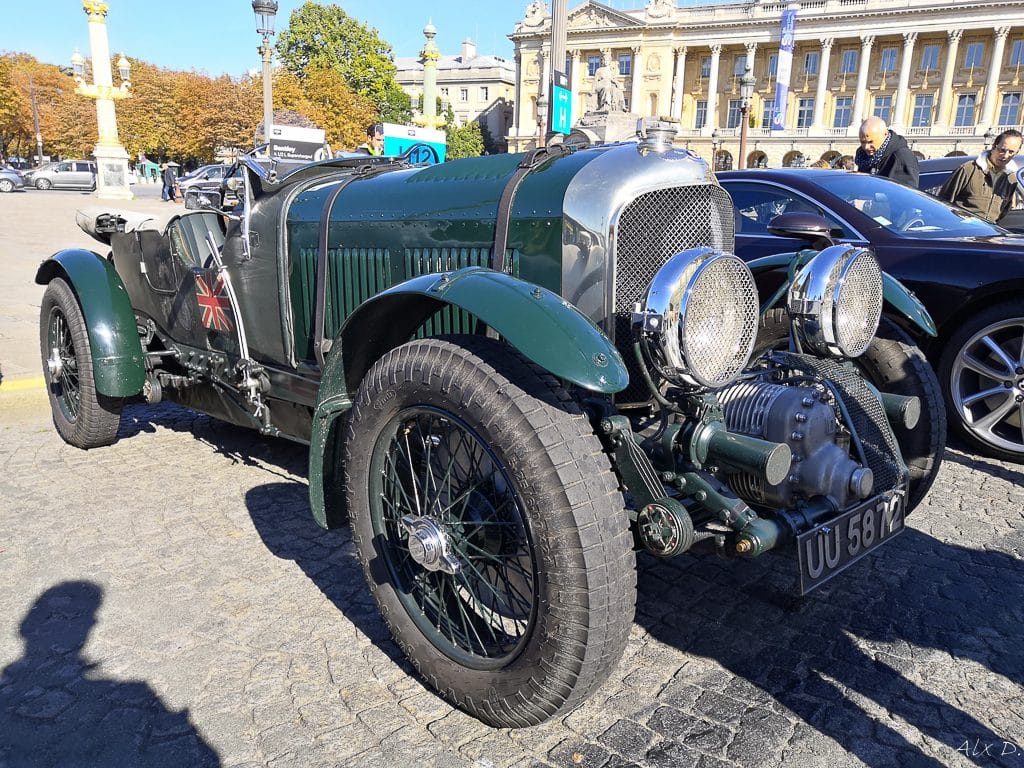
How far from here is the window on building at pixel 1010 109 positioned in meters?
58.0

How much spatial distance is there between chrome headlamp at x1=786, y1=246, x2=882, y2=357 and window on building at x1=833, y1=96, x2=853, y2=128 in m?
72.3

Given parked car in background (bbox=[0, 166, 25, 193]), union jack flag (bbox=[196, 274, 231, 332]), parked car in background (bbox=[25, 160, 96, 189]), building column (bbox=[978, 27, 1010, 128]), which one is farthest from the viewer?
building column (bbox=[978, 27, 1010, 128])

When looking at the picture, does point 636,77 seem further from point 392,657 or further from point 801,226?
point 392,657

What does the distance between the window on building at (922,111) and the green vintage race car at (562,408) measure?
2831 inches

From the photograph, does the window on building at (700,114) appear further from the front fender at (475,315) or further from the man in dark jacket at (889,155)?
the front fender at (475,315)

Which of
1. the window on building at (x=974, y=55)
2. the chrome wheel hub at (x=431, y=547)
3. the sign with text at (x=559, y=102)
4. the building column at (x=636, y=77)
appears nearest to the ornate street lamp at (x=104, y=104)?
the sign with text at (x=559, y=102)

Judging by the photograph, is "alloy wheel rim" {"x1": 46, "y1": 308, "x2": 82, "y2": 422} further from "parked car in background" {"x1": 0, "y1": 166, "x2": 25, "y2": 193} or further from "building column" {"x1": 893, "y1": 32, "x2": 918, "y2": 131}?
"building column" {"x1": 893, "y1": 32, "x2": 918, "y2": 131}

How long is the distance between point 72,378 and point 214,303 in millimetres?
1499

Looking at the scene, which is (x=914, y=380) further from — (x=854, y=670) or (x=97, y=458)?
(x=97, y=458)

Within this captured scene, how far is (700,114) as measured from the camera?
233 ft

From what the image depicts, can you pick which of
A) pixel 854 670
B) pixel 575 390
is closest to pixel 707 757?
pixel 854 670

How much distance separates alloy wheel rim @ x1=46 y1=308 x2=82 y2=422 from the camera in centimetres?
450

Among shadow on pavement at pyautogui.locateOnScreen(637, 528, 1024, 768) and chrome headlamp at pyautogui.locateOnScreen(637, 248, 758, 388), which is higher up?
chrome headlamp at pyautogui.locateOnScreen(637, 248, 758, 388)

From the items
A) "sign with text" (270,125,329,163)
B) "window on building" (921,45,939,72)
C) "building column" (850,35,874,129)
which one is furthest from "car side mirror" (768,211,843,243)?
"window on building" (921,45,939,72)
